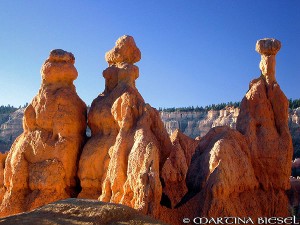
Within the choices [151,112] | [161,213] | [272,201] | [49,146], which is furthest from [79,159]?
[272,201]

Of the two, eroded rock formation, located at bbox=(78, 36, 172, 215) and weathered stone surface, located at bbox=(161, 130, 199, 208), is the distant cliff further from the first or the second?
eroded rock formation, located at bbox=(78, 36, 172, 215)

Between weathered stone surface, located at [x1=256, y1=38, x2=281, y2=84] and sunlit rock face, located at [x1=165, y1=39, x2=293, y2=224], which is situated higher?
weathered stone surface, located at [x1=256, y1=38, x2=281, y2=84]

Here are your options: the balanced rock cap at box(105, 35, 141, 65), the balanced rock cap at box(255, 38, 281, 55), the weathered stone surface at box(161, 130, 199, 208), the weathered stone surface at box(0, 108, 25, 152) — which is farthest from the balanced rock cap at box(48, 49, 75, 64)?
the weathered stone surface at box(0, 108, 25, 152)

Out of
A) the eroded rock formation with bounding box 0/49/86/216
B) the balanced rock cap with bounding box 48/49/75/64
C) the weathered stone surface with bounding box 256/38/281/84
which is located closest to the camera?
the eroded rock formation with bounding box 0/49/86/216

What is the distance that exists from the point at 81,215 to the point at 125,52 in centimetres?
792

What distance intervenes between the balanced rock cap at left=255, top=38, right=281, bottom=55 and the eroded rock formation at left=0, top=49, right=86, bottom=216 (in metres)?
5.48

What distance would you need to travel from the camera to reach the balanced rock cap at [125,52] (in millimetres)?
15000

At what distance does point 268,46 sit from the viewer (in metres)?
14.0

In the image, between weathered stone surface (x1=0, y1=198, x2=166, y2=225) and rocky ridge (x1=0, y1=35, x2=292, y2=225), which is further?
rocky ridge (x1=0, y1=35, x2=292, y2=225)

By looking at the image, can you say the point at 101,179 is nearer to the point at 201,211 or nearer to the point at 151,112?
the point at 151,112

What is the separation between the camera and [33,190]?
1348 cm

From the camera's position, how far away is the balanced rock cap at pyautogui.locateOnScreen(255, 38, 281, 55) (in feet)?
45.9

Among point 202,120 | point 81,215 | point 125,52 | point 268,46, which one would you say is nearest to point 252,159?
point 268,46

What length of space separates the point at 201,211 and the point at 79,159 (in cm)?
438
